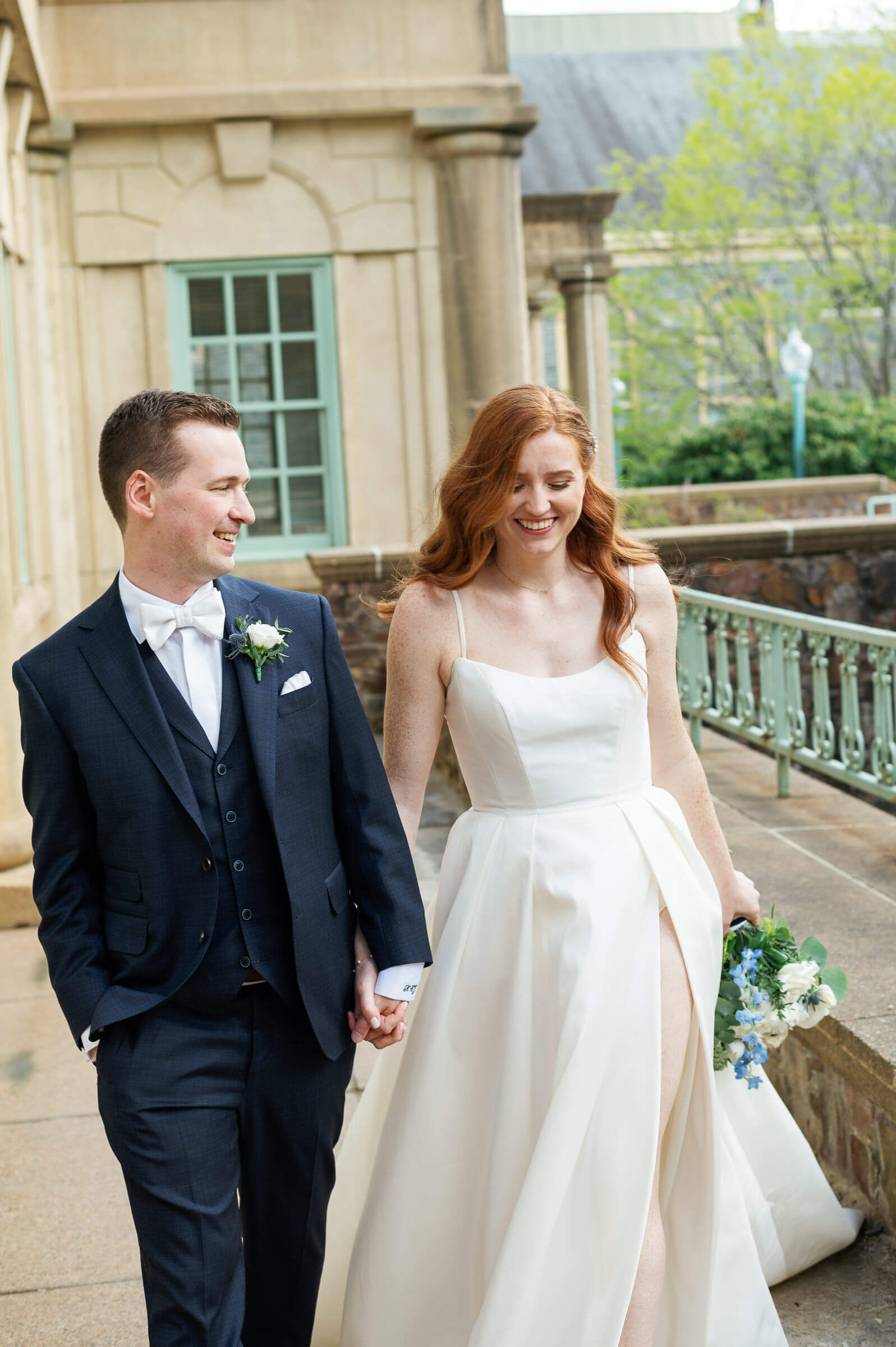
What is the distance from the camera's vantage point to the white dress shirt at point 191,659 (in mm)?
2242

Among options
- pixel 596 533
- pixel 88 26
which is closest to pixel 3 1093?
pixel 596 533

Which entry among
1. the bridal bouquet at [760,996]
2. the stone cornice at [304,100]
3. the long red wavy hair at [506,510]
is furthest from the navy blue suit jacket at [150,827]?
the stone cornice at [304,100]

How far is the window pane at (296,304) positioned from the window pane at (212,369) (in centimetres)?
47

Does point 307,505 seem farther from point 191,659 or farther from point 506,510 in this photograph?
point 191,659

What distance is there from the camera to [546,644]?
106 inches

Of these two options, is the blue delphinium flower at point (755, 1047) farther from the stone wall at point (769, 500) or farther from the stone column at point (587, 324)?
the stone wall at point (769, 500)

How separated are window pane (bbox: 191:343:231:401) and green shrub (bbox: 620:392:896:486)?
539 inches

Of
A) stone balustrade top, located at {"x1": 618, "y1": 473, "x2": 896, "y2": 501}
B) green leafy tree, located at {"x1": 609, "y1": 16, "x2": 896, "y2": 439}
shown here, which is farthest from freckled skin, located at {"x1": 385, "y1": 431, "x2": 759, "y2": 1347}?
green leafy tree, located at {"x1": 609, "y1": 16, "x2": 896, "y2": 439}

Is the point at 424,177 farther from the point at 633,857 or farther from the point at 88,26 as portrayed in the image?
the point at 633,857

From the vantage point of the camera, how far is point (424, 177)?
30.9ft

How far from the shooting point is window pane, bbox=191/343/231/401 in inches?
382

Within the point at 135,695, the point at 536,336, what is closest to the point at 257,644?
the point at 135,695

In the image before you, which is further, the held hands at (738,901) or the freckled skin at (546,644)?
the held hands at (738,901)

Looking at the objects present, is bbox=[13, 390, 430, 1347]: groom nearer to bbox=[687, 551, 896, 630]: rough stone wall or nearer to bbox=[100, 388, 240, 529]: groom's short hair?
bbox=[100, 388, 240, 529]: groom's short hair
